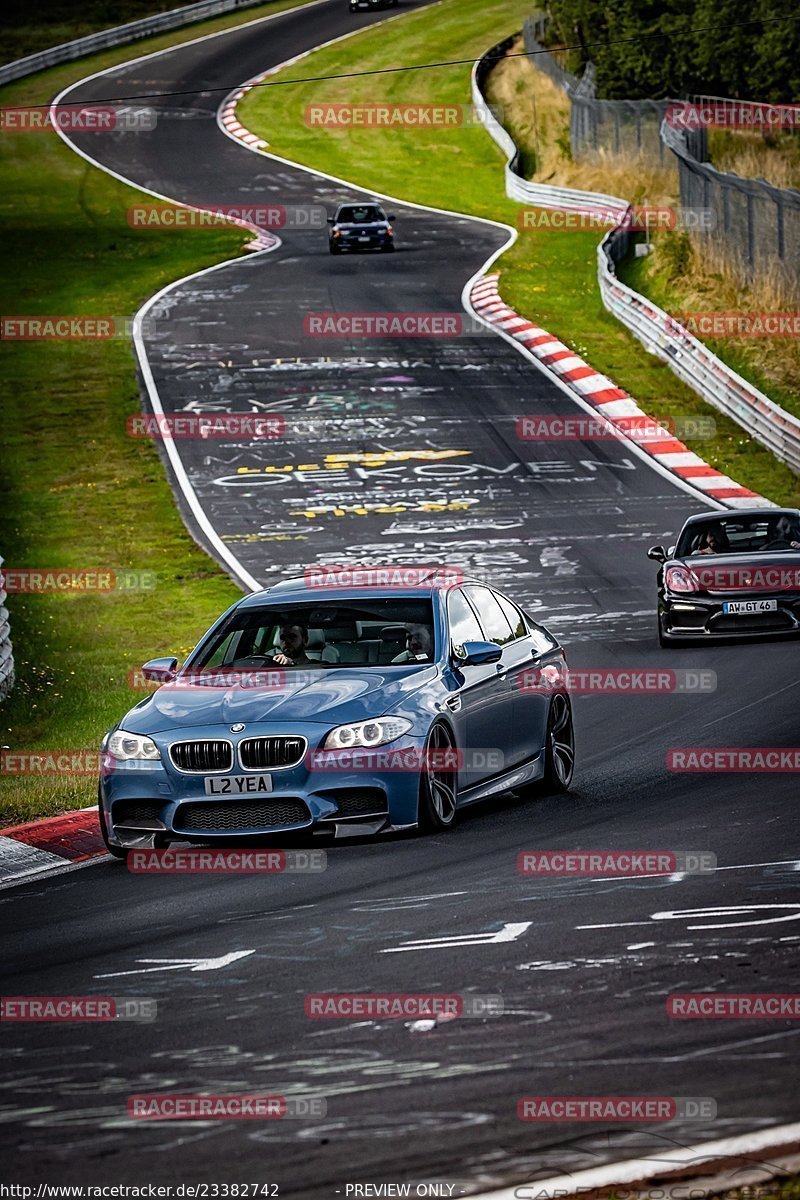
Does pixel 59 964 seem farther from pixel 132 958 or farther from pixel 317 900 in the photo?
pixel 317 900

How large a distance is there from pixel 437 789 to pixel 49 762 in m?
4.86

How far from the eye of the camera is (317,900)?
367 inches

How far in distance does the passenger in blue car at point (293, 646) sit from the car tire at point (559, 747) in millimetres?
1717

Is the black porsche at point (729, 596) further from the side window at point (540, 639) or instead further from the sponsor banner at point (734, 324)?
the sponsor banner at point (734, 324)

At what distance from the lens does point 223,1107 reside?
20.0ft

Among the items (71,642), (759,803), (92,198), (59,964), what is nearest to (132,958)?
(59,964)

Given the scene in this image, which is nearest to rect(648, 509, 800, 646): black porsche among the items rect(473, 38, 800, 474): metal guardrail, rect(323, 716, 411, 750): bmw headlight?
rect(323, 716, 411, 750): bmw headlight

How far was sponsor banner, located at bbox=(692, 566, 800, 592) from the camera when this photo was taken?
19453 millimetres

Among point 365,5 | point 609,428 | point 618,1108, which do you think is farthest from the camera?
point 365,5

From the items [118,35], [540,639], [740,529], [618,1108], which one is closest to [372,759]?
[540,639]

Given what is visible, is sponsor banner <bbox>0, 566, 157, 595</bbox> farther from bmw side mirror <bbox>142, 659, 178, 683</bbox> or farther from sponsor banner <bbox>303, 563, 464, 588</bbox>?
bmw side mirror <bbox>142, 659, 178, 683</bbox>

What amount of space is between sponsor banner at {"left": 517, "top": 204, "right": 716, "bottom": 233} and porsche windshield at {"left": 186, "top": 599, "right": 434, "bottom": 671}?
29.0 meters

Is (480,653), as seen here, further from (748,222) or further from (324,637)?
(748,222)

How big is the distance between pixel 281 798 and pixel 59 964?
2383mm
